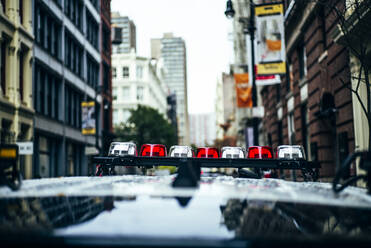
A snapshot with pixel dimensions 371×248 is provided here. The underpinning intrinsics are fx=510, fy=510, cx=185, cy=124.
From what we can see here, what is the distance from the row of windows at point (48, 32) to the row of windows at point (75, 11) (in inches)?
110

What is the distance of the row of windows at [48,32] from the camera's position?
104 ft

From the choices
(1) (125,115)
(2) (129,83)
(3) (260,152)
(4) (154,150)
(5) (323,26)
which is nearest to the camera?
(4) (154,150)

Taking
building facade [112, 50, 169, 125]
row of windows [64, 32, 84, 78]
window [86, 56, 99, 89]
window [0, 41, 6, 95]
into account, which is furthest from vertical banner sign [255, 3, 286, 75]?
building facade [112, 50, 169, 125]

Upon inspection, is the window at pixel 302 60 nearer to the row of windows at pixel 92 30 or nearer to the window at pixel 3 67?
the window at pixel 3 67

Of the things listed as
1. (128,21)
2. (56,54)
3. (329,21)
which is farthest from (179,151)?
(128,21)

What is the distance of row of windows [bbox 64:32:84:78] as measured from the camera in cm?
3890

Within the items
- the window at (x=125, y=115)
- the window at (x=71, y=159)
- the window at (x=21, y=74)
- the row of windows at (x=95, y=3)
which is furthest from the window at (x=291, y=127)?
the window at (x=125, y=115)

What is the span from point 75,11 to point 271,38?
73.6 ft

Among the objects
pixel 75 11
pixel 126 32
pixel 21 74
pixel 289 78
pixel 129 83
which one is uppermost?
pixel 126 32

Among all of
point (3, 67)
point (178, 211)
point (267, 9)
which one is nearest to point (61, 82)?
point (3, 67)

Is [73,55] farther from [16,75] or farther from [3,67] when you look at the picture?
[3,67]

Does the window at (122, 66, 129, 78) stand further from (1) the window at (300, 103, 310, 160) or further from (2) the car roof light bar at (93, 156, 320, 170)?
(2) the car roof light bar at (93, 156, 320, 170)

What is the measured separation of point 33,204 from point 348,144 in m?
17.3

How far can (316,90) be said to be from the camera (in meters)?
22.9
